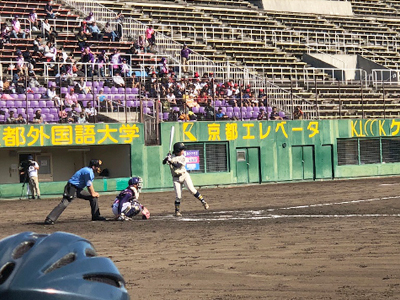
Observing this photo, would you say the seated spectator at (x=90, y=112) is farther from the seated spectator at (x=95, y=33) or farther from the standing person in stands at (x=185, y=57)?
the standing person in stands at (x=185, y=57)

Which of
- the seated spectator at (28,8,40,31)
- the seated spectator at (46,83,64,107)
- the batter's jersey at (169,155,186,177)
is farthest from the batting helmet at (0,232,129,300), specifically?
the seated spectator at (28,8,40,31)

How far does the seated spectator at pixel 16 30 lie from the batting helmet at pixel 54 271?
111 feet

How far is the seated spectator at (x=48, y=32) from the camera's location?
1438 inches

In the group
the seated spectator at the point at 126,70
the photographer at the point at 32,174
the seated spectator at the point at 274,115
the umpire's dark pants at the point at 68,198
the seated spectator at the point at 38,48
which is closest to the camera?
the umpire's dark pants at the point at 68,198

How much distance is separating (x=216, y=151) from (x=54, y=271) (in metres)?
31.1

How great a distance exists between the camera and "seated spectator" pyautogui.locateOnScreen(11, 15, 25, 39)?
117ft

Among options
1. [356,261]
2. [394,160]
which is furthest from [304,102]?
[356,261]

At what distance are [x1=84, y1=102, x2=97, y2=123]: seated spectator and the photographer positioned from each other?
304 cm

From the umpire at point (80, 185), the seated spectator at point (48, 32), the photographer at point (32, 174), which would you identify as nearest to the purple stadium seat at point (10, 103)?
the photographer at point (32, 174)

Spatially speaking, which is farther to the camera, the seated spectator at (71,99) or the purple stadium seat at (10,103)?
the seated spectator at (71,99)

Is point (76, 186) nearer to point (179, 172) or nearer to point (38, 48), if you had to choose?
point (179, 172)

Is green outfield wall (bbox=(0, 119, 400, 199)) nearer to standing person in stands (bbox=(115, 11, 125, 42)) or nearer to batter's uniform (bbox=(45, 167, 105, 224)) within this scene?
standing person in stands (bbox=(115, 11, 125, 42))

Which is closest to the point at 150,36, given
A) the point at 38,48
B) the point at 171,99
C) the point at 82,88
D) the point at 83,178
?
the point at 38,48

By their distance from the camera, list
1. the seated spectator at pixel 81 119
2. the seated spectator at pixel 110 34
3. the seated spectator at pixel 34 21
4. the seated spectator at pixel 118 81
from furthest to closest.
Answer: the seated spectator at pixel 110 34 → the seated spectator at pixel 34 21 → the seated spectator at pixel 118 81 → the seated spectator at pixel 81 119
